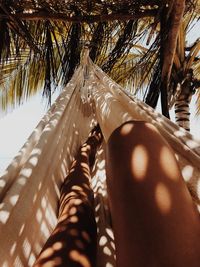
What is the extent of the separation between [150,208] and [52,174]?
0.48m

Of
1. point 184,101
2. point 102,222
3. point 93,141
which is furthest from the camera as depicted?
point 184,101

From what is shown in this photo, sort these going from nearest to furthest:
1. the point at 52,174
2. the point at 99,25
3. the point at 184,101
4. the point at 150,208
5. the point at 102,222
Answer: the point at 150,208, the point at 102,222, the point at 52,174, the point at 99,25, the point at 184,101

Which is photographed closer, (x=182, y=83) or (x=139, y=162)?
(x=139, y=162)

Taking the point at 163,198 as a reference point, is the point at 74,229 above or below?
below

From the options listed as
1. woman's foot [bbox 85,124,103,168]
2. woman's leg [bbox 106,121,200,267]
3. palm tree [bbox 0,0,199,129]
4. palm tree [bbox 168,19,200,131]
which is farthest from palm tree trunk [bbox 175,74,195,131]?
woman's leg [bbox 106,121,200,267]

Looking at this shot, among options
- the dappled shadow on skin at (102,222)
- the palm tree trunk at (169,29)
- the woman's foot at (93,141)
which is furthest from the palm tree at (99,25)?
the dappled shadow on skin at (102,222)

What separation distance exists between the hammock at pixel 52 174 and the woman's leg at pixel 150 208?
0.10 metres

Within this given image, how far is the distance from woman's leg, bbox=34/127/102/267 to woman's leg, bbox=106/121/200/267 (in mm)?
107

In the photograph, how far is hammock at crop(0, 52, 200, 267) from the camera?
2.19 ft

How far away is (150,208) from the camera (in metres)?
0.53

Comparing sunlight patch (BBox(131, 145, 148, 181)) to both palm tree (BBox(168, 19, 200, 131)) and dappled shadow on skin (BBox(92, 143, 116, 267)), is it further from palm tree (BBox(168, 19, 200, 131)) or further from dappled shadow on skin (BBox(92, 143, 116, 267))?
palm tree (BBox(168, 19, 200, 131))

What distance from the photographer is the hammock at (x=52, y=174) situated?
2.19 feet

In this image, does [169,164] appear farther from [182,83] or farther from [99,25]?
[182,83]

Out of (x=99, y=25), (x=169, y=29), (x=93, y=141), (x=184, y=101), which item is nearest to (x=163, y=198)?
(x=93, y=141)
